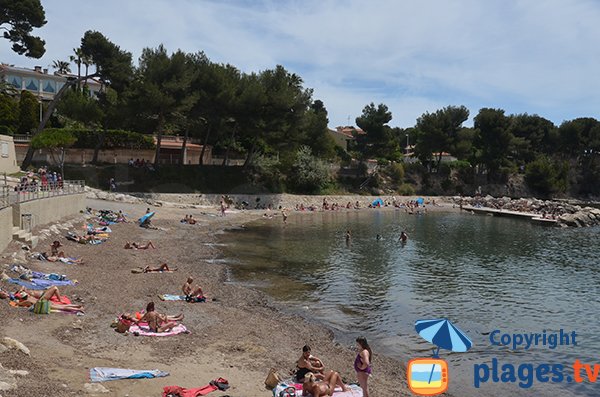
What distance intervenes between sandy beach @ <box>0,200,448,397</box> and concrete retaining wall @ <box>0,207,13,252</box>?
38cm

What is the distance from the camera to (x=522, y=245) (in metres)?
42.0

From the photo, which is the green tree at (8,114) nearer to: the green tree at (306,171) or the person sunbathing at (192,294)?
the green tree at (306,171)

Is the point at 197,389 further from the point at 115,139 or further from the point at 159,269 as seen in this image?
the point at 115,139

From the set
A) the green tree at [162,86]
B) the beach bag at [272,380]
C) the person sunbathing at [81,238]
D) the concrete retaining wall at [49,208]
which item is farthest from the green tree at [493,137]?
the beach bag at [272,380]

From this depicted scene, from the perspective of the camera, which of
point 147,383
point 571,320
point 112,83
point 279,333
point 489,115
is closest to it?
point 147,383

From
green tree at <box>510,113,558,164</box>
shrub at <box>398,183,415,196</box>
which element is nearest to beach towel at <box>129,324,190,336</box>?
shrub at <box>398,183,415,196</box>

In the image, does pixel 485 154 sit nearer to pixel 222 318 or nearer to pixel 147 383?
pixel 222 318

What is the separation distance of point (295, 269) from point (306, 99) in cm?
4334

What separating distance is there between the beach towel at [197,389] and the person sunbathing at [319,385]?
5.72 ft

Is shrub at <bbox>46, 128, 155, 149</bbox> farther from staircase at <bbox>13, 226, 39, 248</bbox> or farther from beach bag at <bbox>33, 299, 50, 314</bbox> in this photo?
beach bag at <bbox>33, 299, 50, 314</bbox>

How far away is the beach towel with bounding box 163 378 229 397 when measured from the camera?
384 inches

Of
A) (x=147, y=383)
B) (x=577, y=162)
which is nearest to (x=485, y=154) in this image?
(x=577, y=162)

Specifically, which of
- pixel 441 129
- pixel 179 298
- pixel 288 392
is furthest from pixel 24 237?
pixel 441 129

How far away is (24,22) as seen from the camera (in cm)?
4519
